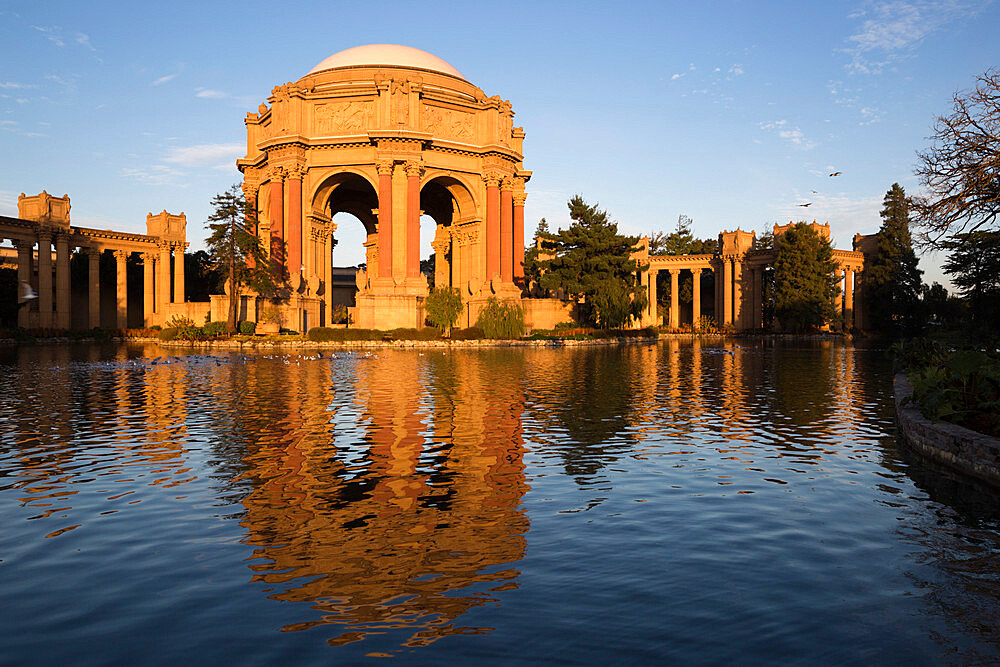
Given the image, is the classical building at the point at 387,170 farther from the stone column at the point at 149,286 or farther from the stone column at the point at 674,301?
the stone column at the point at 674,301

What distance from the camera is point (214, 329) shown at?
56.5 m

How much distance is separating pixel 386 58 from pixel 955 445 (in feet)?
217

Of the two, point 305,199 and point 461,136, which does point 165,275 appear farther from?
point 461,136

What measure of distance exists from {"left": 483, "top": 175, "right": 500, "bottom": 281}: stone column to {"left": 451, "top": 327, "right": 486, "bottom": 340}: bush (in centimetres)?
1196

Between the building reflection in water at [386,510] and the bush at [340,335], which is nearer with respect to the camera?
the building reflection in water at [386,510]

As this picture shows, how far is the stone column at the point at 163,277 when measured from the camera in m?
76.4

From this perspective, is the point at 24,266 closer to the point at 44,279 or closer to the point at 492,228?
the point at 44,279

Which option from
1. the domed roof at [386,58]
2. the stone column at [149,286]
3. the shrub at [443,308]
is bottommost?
the shrub at [443,308]

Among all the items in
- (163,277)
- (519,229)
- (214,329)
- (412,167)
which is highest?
(412,167)

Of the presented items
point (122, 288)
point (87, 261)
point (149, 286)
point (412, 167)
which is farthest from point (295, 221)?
point (87, 261)

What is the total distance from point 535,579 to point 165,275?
264 feet

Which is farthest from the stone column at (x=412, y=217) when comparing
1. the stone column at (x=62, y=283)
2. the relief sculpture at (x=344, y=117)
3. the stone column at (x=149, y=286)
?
the stone column at (x=62, y=283)

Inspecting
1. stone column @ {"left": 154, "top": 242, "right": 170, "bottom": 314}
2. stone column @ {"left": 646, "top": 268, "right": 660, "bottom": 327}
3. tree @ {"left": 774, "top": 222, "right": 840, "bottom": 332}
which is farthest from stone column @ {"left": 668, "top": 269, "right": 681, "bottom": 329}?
stone column @ {"left": 154, "top": 242, "right": 170, "bottom": 314}

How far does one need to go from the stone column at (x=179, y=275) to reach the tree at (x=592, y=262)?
39.6 metres
